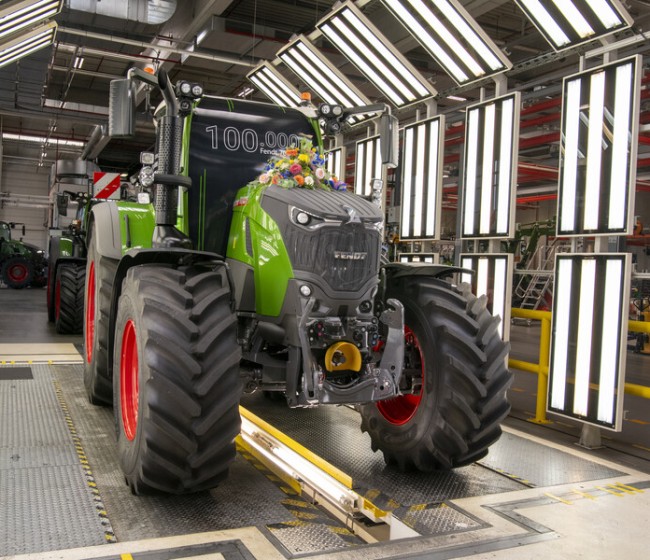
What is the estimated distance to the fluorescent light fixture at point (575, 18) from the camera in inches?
184

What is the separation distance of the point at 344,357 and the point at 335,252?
22.2 inches

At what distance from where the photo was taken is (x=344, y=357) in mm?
3627

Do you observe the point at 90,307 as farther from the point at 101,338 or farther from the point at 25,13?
the point at 25,13

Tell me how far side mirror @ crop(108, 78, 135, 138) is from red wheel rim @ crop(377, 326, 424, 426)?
1.99m

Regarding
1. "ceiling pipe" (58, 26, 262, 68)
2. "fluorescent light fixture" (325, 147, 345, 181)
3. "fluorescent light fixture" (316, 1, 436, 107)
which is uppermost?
"ceiling pipe" (58, 26, 262, 68)

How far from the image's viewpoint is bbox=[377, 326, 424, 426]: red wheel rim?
4.13 metres

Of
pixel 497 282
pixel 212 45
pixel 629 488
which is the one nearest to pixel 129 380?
pixel 629 488

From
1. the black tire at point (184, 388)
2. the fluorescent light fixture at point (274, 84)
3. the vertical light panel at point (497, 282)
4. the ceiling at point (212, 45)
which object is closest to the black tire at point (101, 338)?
the black tire at point (184, 388)

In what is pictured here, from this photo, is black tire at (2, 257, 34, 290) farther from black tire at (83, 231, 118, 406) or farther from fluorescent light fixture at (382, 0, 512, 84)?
fluorescent light fixture at (382, 0, 512, 84)

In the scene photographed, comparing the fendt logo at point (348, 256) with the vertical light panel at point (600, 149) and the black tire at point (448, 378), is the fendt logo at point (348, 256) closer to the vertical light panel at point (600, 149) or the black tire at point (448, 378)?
the black tire at point (448, 378)

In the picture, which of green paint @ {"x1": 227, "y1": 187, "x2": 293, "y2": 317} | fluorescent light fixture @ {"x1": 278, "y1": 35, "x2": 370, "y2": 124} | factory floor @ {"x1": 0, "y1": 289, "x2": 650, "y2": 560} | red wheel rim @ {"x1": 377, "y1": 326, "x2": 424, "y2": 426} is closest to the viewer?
factory floor @ {"x1": 0, "y1": 289, "x2": 650, "y2": 560}

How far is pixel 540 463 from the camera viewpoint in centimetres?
443

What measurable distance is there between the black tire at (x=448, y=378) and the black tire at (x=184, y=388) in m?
1.17

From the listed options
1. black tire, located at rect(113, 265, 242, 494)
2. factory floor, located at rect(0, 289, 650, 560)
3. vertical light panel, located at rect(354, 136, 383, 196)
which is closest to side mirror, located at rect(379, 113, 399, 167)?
black tire, located at rect(113, 265, 242, 494)
